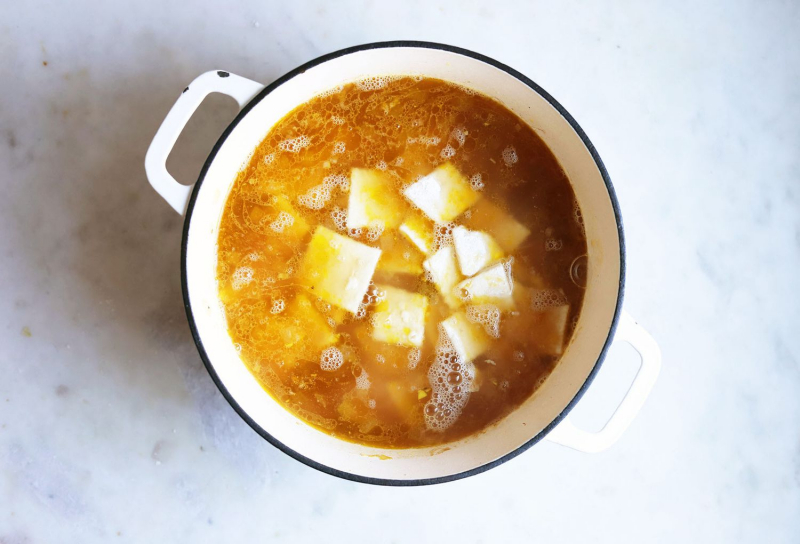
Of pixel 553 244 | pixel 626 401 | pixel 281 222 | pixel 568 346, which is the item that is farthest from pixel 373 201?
pixel 626 401

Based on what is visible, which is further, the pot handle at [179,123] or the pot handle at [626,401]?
the pot handle at [626,401]

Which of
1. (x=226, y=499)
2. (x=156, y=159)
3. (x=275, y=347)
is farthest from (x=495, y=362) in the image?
(x=156, y=159)

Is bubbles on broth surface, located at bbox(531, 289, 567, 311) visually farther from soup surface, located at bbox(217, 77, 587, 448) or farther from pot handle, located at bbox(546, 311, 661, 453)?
pot handle, located at bbox(546, 311, 661, 453)

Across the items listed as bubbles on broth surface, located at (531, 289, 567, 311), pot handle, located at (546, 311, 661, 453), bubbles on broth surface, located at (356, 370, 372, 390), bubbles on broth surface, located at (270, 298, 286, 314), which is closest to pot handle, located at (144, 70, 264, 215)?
bubbles on broth surface, located at (270, 298, 286, 314)

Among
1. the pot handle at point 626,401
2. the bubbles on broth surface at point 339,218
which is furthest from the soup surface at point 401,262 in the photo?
the pot handle at point 626,401

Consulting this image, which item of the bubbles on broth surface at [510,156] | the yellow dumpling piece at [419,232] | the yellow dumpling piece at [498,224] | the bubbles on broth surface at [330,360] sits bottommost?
the bubbles on broth surface at [330,360]

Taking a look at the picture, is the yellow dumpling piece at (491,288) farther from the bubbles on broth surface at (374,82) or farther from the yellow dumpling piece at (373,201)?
the bubbles on broth surface at (374,82)
